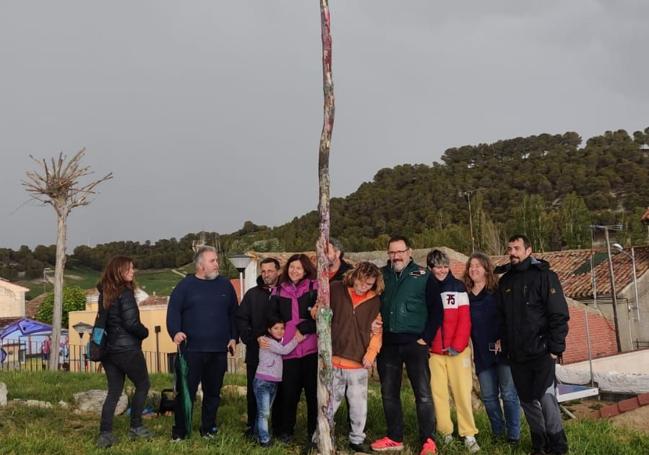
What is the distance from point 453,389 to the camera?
530cm

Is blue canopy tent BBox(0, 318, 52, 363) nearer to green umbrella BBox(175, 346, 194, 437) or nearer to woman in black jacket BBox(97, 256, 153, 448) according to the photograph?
woman in black jacket BBox(97, 256, 153, 448)

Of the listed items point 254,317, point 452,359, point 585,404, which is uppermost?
point 254,317

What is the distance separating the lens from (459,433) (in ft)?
17.5

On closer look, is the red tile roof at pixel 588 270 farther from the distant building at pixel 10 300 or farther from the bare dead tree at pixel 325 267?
the distant building at pixel 10 300

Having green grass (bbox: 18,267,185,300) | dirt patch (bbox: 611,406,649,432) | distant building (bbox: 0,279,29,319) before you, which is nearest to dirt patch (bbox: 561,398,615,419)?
dirt patch (bbox: 611,406,649,432)

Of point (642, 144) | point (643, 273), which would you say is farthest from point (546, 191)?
point (643, 273)

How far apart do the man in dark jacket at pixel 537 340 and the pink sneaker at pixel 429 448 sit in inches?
32.7

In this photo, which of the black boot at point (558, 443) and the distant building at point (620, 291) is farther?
the distant building at point (620, 291)

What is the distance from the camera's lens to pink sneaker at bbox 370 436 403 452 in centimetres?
507

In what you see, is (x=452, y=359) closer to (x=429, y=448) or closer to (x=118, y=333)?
(x=429, y=448)

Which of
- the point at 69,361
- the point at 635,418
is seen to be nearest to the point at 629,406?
the point at 635,418

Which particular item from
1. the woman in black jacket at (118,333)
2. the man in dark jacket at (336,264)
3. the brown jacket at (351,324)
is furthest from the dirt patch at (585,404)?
the woman in black jacket at (118,333)

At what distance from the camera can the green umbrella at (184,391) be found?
5.23 m

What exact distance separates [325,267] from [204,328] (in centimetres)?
123
